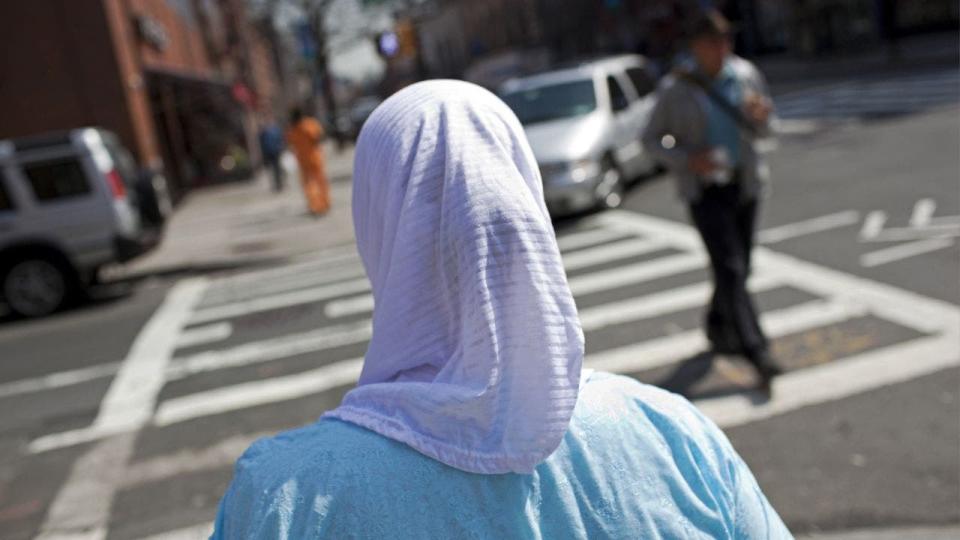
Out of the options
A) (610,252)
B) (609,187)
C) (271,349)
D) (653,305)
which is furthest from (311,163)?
(653,305)

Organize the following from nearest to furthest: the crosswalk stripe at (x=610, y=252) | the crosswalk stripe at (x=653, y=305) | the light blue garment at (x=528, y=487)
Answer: the light blue garment at (x=528, y=487)
the crosswalk stripe at (x=653, y=305)
the crosswalk stripe at (x=610, y=252)

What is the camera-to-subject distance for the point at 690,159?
563cm

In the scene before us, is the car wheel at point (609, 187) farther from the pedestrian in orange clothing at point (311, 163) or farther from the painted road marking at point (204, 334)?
the pedestrian in orange clothing at point (311, 163)

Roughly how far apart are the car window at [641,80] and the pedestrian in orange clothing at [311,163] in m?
5.87

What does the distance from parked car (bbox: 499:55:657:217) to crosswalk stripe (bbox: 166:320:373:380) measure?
171 inches

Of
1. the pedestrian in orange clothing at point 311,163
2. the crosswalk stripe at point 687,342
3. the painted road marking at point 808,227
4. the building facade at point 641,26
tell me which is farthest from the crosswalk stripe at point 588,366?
the building facade at point 641,26

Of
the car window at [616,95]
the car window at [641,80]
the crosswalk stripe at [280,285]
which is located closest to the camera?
the crosswalk stripe at [280,285]

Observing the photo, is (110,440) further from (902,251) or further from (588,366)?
(902,251)

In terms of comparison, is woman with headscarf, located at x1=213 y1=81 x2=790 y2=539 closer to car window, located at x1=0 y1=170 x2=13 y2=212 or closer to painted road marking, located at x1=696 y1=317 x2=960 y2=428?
painted road marking, located at x1=696 y1=317 x2=960 y2=428

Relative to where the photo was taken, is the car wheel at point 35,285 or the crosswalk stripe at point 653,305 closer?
the crosswalk stripe at point 653,305

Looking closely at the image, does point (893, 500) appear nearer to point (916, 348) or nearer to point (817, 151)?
point (916, 348)

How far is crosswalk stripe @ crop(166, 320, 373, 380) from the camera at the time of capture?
8086 millimetres

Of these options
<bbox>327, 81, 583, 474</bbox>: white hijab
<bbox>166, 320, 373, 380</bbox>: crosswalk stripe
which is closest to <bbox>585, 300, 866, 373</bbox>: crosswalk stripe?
<bbox>166, 320, 373, 380</bbox>: crosswalk stripe

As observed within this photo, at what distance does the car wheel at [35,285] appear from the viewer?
11797 millimetres
